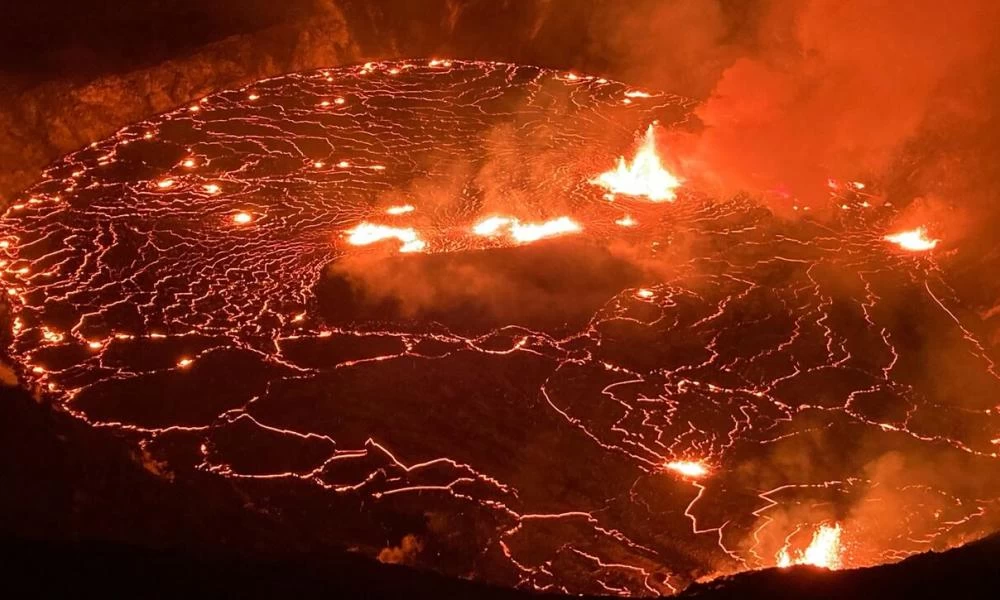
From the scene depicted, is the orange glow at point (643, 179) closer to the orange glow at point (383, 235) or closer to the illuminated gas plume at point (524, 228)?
the illuminated gas plume at point (524, 228)

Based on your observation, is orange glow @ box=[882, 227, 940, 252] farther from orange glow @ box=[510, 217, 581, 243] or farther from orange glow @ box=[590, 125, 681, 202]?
orange glow @ box=[510, 217, 581, 243]

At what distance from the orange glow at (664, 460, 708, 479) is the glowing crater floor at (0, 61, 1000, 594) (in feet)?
0.08

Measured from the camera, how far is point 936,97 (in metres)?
7.74

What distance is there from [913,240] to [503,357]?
14.9 ft

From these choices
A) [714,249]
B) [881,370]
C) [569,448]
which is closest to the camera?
[569,448]

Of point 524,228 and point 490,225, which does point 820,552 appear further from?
point 490,225

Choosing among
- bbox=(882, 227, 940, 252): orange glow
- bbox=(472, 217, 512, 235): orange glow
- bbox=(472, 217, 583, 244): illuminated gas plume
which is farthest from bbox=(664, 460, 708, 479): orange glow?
bbox=(882, 227, 940, 252): orange glow

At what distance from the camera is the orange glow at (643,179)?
25.9 feet

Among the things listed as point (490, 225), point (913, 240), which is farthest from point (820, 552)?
point (913, 240)

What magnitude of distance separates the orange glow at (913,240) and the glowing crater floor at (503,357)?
0.68 feet

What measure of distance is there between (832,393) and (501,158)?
449 cm

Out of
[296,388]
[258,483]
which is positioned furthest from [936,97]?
[258,483]

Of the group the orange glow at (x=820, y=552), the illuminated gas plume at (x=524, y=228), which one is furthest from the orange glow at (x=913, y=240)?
the orange glow at (x=820, y=552)

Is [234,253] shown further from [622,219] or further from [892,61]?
[892,61]
